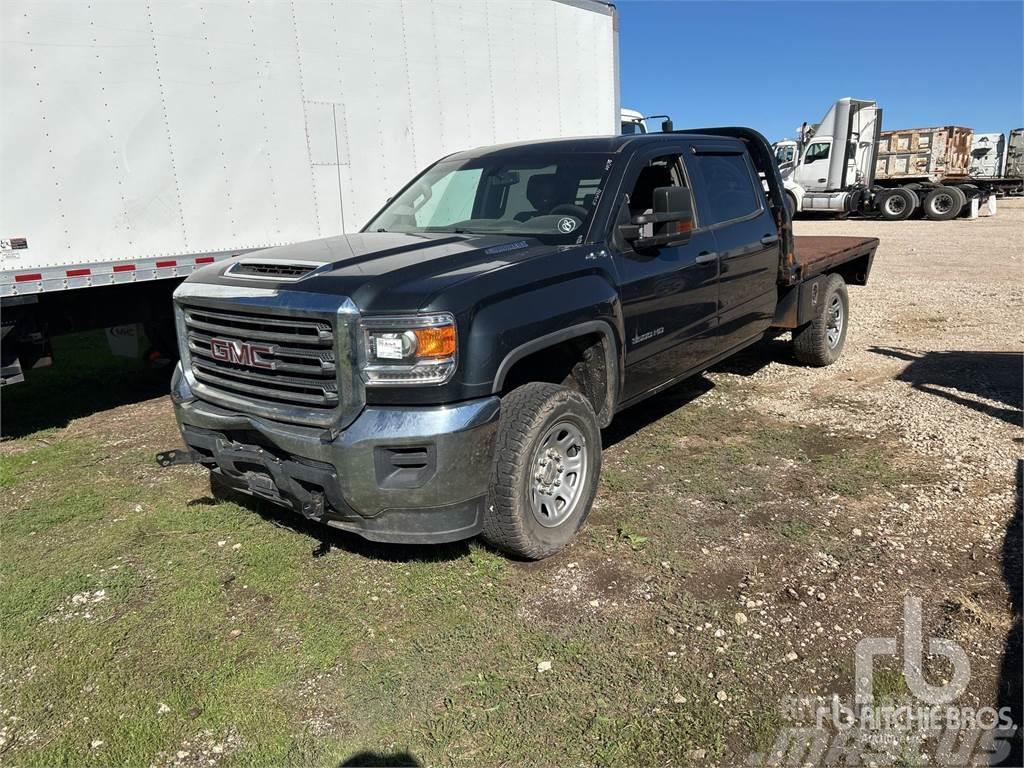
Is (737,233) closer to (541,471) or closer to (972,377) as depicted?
(541,471)

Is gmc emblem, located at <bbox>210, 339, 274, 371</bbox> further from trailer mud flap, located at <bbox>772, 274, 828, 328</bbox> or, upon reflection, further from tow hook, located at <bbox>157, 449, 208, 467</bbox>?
trailer mud flap, located at <bbox>772, 274, 828, 328</bbox>

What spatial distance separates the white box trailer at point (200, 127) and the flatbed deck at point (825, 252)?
343cm

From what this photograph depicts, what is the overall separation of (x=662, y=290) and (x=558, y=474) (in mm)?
1317

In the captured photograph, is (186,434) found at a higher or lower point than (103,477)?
higher

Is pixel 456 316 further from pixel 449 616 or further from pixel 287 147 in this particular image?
pixel 287 147

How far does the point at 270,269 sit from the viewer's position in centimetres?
351

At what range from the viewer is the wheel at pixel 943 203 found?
2525 cm

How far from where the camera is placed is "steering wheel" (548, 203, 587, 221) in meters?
4.03

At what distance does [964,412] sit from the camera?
5.49m

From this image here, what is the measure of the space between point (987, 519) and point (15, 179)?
616 centimetres

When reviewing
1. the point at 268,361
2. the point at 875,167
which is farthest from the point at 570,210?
the point at 875,167

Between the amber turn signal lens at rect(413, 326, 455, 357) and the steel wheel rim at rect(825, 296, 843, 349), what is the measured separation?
4972mm

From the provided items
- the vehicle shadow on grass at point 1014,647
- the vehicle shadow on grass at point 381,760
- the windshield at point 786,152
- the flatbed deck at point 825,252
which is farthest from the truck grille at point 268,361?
the windshield at point 786,152

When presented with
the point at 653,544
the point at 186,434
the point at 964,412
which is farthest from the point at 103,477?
the point at 964,412
